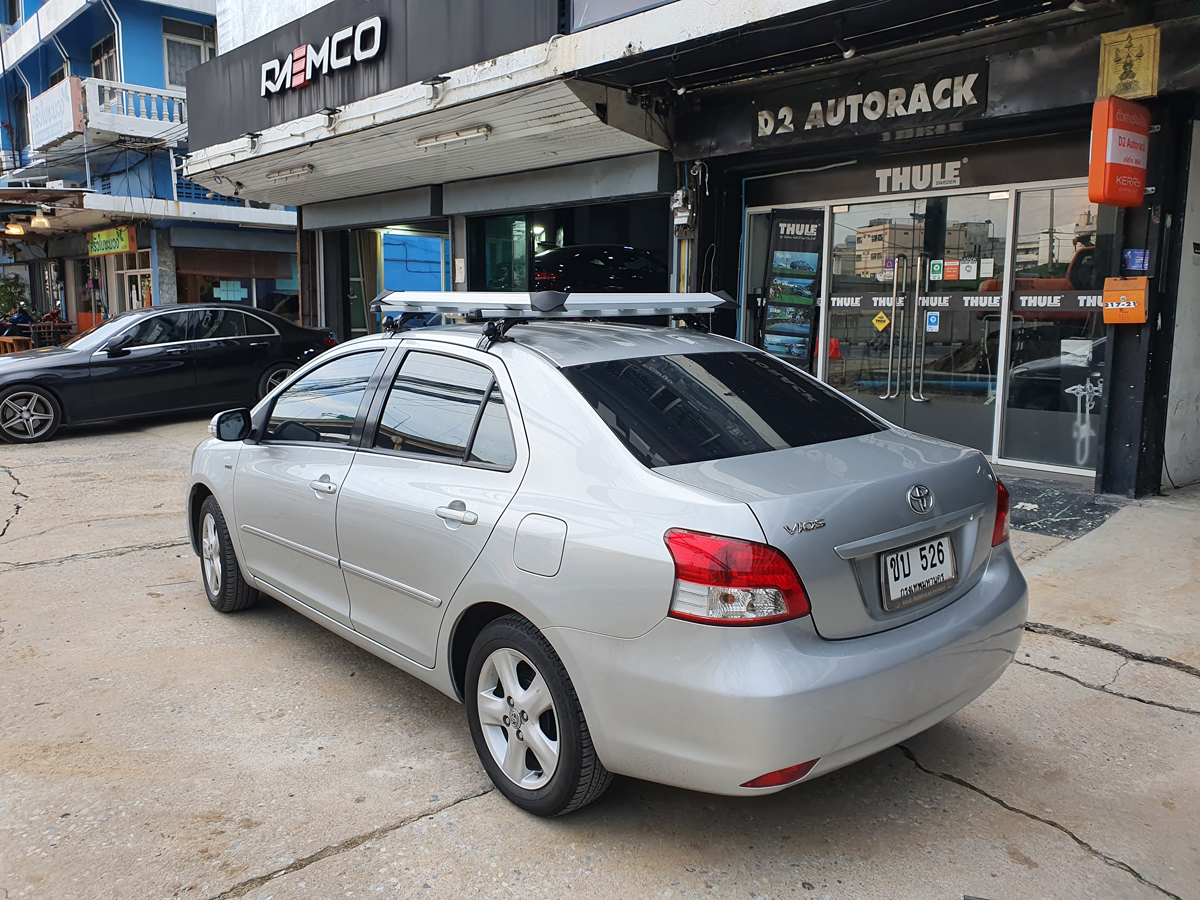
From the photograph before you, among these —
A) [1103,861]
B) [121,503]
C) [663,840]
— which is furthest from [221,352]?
[1103,861]

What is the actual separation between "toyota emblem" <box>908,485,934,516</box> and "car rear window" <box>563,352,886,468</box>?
0.41m

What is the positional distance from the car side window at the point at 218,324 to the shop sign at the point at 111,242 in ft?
38.7

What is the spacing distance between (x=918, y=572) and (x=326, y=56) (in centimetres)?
1104

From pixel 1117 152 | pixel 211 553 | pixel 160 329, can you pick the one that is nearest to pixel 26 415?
pixel 160 329

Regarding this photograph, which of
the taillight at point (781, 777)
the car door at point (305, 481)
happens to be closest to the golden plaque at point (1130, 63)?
the car door at point (305, 481)

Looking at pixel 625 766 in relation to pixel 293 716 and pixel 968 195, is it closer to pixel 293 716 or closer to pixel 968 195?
pixel 293 716

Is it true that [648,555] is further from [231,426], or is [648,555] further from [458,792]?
[231,426]

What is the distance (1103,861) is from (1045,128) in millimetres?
6146

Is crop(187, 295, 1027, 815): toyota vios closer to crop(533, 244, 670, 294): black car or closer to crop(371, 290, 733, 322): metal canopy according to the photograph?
crop(371, 290, 733, 322): metal canopy

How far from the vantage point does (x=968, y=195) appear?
26.0 feet

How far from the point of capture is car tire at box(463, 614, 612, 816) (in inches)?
108

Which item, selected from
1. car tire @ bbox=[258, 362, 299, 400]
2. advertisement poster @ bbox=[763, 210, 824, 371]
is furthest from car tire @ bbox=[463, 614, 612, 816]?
car tire @ bbox=[258, 362, 299, 400]

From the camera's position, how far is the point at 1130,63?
6.03 m

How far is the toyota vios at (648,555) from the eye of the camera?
2.46 metres
